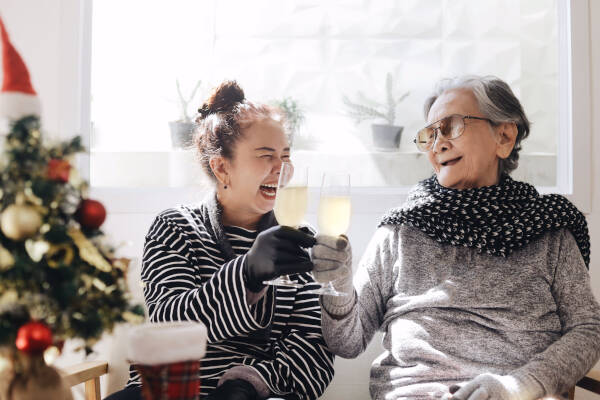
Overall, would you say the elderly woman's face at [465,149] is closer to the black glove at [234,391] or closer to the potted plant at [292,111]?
the potted plant at [292,111]

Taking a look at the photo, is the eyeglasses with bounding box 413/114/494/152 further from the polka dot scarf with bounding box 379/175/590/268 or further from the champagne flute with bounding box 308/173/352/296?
the champagne flute with bounding box 308/173/352/296

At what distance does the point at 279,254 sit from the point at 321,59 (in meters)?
1.44

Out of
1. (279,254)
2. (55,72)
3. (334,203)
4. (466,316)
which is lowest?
(466,316)

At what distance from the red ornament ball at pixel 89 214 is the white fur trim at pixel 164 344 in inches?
7.1

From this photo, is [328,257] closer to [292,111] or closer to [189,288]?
[189,288]

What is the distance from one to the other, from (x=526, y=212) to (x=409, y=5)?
46.0 inches

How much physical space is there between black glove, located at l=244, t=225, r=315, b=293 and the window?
1.22 meters

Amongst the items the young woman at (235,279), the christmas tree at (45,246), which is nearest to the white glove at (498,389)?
the young woman at (235,279)

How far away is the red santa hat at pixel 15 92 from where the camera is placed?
0.94 metres

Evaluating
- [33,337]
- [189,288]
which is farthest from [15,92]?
[189,288]

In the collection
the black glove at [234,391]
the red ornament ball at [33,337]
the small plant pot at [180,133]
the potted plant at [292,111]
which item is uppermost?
the potted plant at [292,111]

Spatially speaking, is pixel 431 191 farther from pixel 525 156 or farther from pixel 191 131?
pixel 191 131

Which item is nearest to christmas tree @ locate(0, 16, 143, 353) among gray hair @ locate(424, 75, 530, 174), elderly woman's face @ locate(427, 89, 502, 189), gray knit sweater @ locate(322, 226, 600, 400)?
gray knit sweater @ locate(322, 226, 600, 400)

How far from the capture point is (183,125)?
2.64 meters
